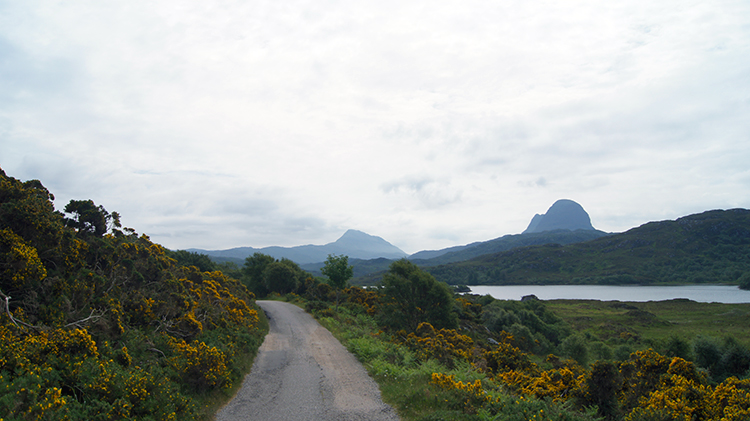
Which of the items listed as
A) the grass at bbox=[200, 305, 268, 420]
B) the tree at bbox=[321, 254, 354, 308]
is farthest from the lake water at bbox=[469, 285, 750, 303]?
the grass at bbox=[200, 305, 268, 420]

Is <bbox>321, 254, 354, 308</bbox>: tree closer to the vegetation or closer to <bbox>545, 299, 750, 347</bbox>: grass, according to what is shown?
the vegetation

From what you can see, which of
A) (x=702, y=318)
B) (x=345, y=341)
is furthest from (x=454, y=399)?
(x=702, y=318)

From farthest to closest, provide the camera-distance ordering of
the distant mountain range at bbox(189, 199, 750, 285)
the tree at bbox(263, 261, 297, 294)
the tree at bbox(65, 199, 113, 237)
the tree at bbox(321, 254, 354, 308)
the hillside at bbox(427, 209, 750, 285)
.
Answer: the hillside at bbox(427, 209, 750, 285) → the distant mountain range at bbox(189, 199, 750, 285) → the tree at bbox(263, 261, 297, 294) → the tree at bbox(321, 254, 354, 308) → the tree at bbox(65, 199, 113, 237)

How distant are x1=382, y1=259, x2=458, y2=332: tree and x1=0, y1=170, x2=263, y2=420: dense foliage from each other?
603 inches

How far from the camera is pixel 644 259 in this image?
155m

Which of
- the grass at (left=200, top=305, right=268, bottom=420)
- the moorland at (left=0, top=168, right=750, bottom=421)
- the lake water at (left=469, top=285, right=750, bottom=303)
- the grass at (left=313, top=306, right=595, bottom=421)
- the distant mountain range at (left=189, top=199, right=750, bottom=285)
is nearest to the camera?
the moorland at (left=0, top=168, right=750, bottom=421)

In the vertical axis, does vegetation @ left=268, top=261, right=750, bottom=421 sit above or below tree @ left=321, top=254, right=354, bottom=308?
below

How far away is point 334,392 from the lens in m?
10.9

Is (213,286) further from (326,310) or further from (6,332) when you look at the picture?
(6,332)

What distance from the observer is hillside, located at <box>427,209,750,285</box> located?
136375 millimetres

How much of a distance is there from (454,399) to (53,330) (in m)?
9.53

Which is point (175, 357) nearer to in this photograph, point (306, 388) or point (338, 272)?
point (306, 388)

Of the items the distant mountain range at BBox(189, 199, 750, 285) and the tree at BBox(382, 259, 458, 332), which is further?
the distant mountain range at BBox(189, 199, 750, 285)

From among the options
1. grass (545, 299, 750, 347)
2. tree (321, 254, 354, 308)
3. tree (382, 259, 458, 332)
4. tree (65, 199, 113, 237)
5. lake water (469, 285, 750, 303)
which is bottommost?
lake water (469, 285, 750, 303)
